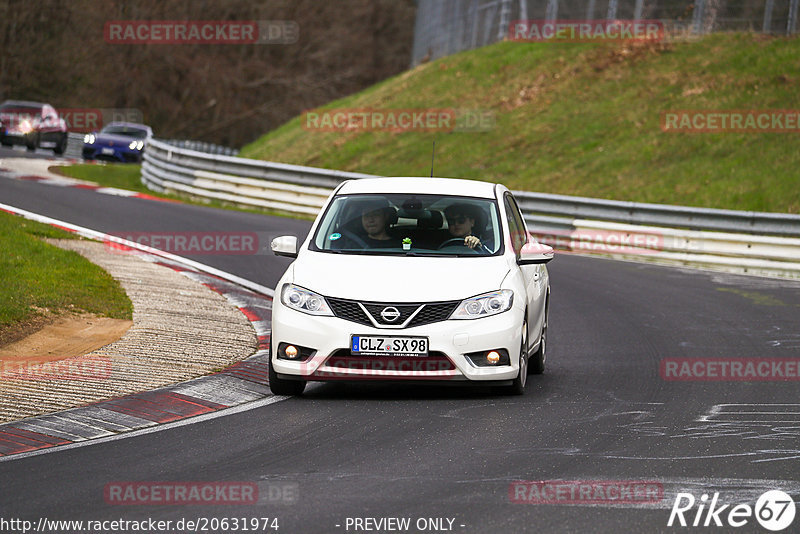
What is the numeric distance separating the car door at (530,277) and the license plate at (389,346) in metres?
1.18

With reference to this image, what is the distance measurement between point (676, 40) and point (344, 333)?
2881 cm

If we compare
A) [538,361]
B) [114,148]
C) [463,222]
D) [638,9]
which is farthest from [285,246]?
[114,148]

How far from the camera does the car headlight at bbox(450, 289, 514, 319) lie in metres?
9.23

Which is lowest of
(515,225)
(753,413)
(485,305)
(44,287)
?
(44,287)

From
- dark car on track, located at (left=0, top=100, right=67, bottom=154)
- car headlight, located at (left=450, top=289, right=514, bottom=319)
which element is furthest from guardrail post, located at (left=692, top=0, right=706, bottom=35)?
car headlight, located at (left=450, top=289, right=514, bottom=319)

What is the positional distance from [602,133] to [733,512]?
1047 inches

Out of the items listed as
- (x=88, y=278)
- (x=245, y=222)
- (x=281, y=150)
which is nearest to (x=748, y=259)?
(x=245, y=222)

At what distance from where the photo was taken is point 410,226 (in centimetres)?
1017

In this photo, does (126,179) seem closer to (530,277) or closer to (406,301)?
(530,277)

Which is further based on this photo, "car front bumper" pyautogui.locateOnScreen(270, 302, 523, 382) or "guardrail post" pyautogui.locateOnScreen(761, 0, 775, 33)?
"guardrail post" pyautogui.locateOnScreen(761, 0, 775, 33)

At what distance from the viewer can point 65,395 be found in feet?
29.4

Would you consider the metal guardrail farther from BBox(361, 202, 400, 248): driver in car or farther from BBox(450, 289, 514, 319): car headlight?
BBox(450, 289, 514, 319): car headlight

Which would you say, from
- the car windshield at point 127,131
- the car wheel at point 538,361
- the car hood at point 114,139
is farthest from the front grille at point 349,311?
the car windshield at point 127,131

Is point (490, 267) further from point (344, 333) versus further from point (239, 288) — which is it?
point (239, 288)
